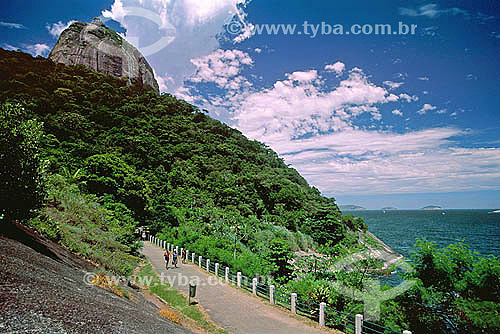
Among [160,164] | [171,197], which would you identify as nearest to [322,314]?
[171,197]

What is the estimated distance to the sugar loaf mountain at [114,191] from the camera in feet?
21.3

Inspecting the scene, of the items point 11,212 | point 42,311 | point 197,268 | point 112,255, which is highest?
A: point 11,212

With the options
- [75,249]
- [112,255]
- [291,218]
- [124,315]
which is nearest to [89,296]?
[124,315]

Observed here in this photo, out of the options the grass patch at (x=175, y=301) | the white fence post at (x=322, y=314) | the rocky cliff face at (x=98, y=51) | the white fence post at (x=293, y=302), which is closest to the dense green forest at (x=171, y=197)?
the white fence post at (x=322, y=314)

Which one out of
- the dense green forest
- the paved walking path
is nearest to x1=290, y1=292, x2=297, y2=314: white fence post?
the paved walking path

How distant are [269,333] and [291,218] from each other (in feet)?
137

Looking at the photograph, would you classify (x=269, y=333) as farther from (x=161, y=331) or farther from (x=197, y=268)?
(x=197, y=268)

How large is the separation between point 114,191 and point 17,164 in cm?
2536

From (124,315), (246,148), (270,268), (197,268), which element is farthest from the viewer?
(246,148)

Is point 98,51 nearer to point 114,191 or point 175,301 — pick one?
point 114,191

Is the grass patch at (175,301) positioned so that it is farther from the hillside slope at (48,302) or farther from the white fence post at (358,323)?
the white fence post at (358,323)

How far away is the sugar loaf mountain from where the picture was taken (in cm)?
648

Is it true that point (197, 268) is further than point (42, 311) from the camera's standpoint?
Yes

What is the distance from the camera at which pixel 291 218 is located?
5112 cm
